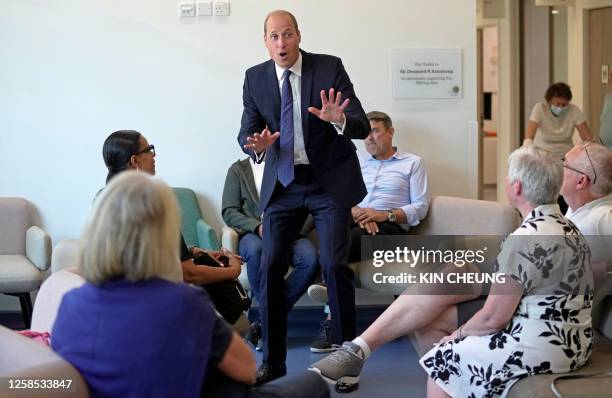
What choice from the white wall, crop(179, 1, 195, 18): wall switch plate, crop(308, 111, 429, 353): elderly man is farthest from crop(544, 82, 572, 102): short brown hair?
crop(179, 1, 195, 18): wall switch plate

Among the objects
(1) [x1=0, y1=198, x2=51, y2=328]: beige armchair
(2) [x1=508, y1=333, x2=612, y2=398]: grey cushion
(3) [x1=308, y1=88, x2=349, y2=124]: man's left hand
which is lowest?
(2) [x1=508, y1=333, x2=612, y2=398]: grey cushion

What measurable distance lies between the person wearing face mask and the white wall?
312 cm

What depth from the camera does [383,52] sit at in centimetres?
628

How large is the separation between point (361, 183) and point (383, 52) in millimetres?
1786

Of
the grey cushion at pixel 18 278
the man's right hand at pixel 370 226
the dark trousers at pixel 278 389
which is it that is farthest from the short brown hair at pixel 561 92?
the dark trousers at pixel 278 389

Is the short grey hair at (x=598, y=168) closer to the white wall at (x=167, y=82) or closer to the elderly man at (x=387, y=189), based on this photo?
the elderly man at (x=387, y=189)

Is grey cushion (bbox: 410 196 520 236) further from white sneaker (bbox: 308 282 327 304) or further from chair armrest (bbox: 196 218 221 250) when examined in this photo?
chair armrest (bbox: 196 218 221 250)

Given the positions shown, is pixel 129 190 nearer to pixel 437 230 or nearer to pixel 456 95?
pixel 437 230

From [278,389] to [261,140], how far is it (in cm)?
202

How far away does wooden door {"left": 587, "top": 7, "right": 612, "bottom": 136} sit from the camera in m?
10.8

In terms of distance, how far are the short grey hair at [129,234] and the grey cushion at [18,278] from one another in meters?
3.46

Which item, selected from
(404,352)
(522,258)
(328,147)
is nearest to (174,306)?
(522,258)

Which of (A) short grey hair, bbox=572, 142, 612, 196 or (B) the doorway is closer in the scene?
(A) short grey hair, bbox=572, 142, 612, 196

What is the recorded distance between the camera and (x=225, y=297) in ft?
13.8
